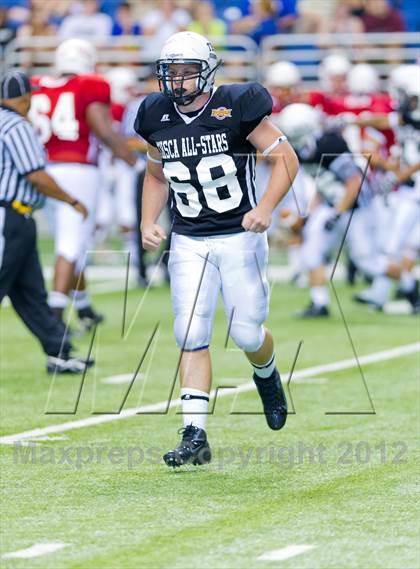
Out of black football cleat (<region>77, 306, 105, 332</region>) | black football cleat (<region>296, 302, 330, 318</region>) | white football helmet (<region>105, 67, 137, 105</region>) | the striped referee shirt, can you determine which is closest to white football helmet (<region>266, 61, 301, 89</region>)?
white football helmet (<region>105, 67, 137, 105</region>)

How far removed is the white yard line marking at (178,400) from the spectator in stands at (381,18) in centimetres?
800

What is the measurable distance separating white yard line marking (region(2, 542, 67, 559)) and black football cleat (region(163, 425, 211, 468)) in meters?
1.09

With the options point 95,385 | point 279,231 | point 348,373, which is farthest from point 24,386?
point 279,231

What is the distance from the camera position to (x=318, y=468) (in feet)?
17.9

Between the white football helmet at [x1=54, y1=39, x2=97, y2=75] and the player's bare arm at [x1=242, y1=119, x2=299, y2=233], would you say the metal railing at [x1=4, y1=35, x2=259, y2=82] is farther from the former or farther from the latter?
the player's bare arm at [x1=242, y1=119, x2=299, y2=233]

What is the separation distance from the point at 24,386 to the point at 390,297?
5.01 metres

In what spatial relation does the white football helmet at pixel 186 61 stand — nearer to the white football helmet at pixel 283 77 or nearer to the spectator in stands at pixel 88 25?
the white football helmet at pixel 283 77

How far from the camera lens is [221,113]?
5465mm

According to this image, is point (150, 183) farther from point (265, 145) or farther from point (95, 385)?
point (95, 385)

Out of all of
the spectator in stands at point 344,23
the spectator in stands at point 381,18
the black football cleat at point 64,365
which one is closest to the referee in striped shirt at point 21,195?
the black football cleat at point 64,365

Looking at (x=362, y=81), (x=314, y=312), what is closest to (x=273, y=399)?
(x=314, y=312)

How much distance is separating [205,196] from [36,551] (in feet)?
5.99

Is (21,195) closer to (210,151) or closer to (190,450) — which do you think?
(210,151)

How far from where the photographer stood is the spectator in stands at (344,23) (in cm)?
1634
